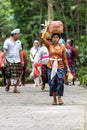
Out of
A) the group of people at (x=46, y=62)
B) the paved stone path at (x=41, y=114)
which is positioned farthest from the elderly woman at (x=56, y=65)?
the paved stone path at (x=41, y=114)

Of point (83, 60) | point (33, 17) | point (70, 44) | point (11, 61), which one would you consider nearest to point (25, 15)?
point (33, 17)

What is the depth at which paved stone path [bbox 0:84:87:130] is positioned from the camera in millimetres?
9148

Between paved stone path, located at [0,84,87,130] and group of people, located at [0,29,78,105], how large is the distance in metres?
0.49

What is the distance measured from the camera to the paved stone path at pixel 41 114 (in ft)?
30.0

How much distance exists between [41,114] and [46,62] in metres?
7.83

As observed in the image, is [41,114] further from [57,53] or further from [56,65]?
[57,53]

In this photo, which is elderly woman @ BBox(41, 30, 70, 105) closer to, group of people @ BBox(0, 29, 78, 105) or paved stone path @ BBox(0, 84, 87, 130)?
group of people @ BBox(0, 29, 78, 105)

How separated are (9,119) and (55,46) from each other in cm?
366

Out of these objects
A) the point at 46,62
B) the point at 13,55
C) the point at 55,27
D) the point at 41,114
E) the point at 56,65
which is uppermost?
the point at 55,27

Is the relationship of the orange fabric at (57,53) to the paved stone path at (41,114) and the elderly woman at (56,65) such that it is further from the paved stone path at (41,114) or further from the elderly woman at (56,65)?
the paved stone path at (41,114)

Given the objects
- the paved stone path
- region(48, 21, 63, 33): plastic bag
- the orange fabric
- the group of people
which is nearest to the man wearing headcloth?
the group of people

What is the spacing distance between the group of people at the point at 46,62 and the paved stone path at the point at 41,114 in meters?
0.49

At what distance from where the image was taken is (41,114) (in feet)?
35.4

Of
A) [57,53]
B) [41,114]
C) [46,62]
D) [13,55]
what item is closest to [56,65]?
[57,53]
